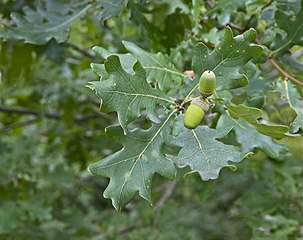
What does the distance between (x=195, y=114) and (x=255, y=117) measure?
0.16 meters

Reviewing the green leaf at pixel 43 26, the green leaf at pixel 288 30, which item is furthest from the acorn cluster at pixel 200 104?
the green leaf at pixel 43 26

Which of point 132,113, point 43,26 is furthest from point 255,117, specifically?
point 43,26

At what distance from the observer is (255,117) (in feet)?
3.95

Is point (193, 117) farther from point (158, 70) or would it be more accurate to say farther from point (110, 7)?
point (110, 7)

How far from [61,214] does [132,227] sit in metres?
0.33

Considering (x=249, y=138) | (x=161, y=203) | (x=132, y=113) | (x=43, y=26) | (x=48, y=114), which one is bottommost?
(x=161, y=203)

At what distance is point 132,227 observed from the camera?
8.72 feet

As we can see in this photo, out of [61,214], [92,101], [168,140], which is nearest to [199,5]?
[168,140]

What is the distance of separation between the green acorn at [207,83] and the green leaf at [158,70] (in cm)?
20

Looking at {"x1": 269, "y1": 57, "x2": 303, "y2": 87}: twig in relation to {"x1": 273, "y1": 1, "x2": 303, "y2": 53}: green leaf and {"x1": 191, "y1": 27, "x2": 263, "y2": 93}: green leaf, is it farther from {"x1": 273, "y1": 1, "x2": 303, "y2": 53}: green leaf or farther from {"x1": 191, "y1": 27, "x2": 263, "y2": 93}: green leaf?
{"x1": 191, "y1": 27, "x2": 263, "y2": 93}: green leaf

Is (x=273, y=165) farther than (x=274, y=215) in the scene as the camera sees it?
Yes

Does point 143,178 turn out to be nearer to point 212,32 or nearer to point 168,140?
Result: point 168,140

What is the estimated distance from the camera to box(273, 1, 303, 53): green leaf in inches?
58.2

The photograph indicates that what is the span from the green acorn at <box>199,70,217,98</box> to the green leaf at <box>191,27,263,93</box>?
113 millimetres
